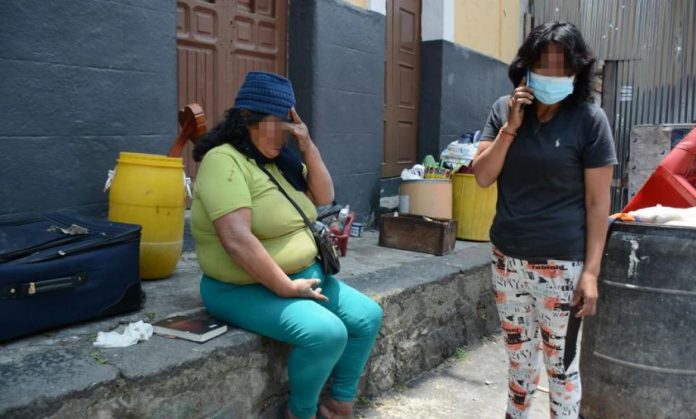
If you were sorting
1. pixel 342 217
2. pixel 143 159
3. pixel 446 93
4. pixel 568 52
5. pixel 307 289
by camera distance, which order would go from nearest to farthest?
pixel 568 52, pixel 307 289, pixel 143 159, pixel 342 217, pixel 446 93

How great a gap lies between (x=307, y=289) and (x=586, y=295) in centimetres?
103

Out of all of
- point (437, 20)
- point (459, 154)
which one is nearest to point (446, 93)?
point (437, 20)

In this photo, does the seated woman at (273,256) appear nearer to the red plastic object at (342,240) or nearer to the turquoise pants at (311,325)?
the turquoise pants at (311,325)

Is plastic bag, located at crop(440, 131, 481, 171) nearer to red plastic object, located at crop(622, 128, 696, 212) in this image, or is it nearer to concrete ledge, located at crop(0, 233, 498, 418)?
concrete ledge, located at crop(0, 233, 498, 418)

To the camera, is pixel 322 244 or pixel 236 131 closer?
pixel 236 131

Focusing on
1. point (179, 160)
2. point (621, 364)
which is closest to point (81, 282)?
point (179, 160)

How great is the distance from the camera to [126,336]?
7.44 ft

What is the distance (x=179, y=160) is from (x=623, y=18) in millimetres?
6489

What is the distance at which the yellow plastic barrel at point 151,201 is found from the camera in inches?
119

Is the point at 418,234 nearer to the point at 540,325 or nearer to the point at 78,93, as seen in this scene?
the point at 540,325

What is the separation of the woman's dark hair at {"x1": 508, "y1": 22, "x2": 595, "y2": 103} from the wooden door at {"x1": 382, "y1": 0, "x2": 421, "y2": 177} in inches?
140

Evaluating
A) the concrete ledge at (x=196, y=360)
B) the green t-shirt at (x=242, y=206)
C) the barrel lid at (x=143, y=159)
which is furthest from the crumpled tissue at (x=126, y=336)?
the barrel lid at (x=143, y=159)

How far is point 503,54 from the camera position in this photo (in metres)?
7.30

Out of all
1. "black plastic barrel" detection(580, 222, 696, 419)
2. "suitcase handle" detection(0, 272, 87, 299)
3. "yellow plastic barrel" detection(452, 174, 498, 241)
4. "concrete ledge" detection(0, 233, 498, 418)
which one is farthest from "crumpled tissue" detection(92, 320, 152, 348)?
"yellow plastic barrel" detection(452, 174, 498, 241)
